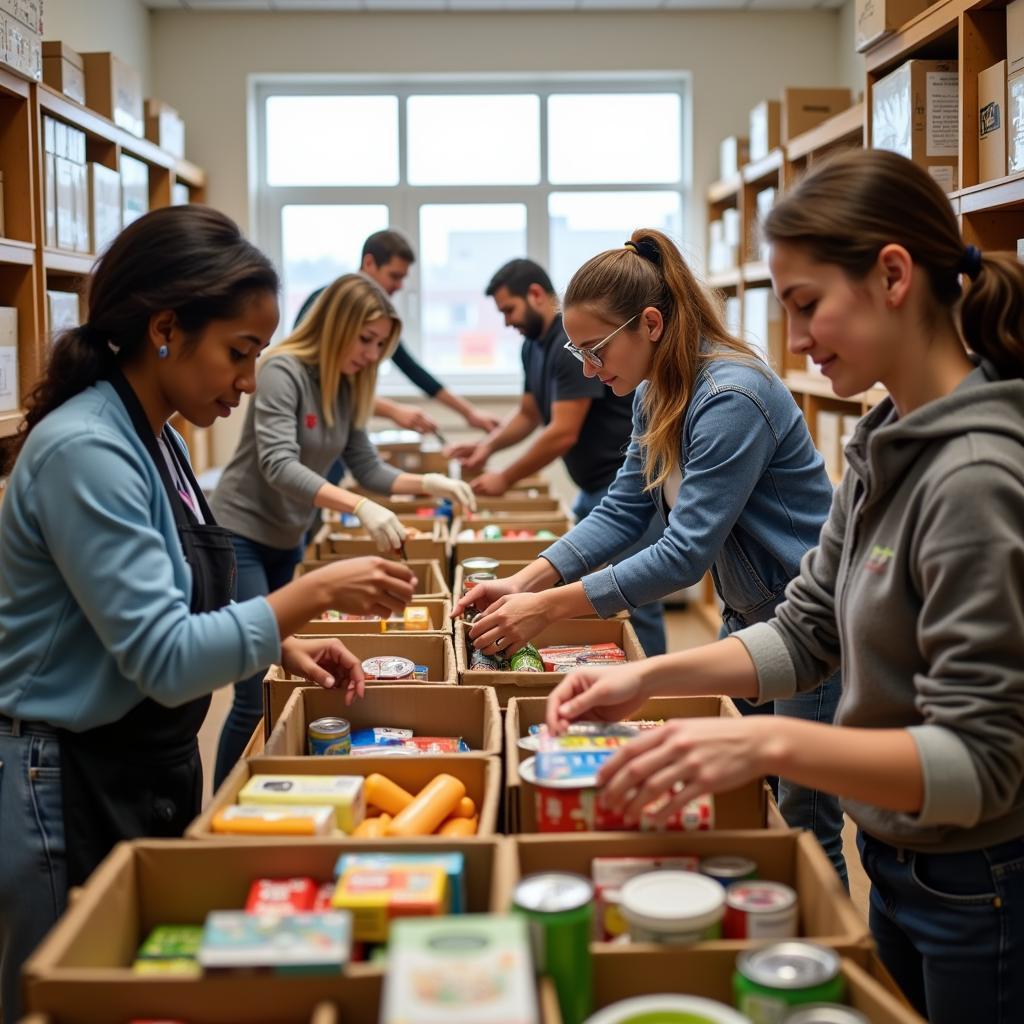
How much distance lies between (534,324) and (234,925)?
3288 mm

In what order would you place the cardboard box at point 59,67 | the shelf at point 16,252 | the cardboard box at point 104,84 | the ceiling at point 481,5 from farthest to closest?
the ceiling at point 481,5 < the cardboard box at point 104,84 < the cardboard box at point 59,67 < the shelf at point 16,252

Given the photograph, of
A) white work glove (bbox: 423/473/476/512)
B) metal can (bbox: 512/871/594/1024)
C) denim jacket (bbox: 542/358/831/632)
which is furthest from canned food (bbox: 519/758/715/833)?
white work glove (bbox: 423/473/476/512)

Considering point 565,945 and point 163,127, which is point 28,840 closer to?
point 565,945

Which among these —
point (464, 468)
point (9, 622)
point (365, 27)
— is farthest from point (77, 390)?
point (365, 27)

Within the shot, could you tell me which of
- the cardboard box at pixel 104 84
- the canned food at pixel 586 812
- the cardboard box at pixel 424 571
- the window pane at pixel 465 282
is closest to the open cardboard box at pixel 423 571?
the cardboard box at pixel 424 571

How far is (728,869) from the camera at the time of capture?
1200 mm

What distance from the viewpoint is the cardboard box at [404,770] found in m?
1.45

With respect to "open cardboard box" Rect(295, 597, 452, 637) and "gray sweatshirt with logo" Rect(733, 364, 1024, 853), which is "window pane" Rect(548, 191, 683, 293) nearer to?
"open cardboard box" Rect(295, 597, 452, 637)

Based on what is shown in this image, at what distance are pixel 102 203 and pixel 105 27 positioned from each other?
157cm

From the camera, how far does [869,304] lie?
4.00 feet

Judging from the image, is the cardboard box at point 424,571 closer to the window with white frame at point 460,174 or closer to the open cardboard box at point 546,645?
the open cardboard box at point 546,645

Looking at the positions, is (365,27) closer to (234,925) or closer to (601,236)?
(601,236)

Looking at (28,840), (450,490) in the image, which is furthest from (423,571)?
(28,840)

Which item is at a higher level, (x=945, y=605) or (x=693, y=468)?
(x=693, y=468)
